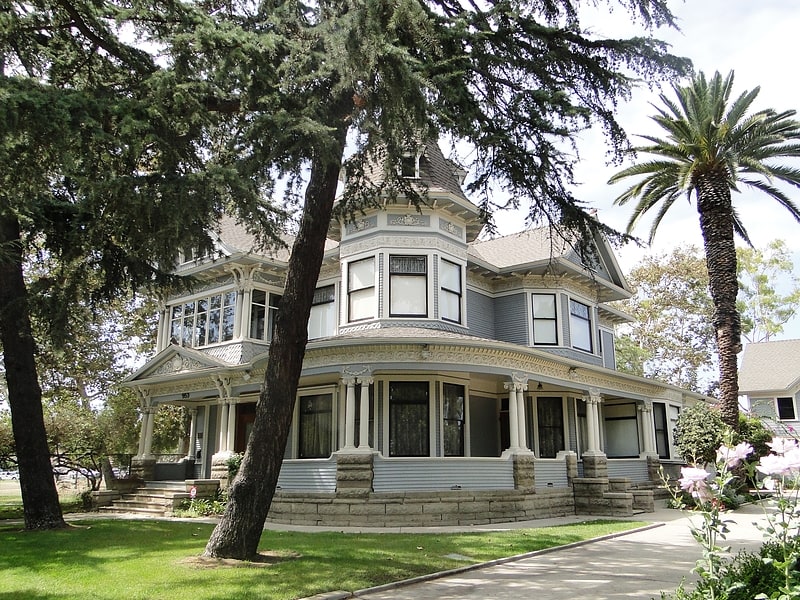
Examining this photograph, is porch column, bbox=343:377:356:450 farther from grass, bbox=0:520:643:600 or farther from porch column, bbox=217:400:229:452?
porch column, bbox=217:400:229:452

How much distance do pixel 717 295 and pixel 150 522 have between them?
17.5m

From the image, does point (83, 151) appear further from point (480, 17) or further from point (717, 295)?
point (717, 295)

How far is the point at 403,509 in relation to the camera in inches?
590

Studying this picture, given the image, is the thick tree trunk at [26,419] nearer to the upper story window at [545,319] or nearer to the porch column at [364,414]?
the porch column at [364,414]

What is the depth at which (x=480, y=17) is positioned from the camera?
9.50 meters

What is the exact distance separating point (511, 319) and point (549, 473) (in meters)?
5.26

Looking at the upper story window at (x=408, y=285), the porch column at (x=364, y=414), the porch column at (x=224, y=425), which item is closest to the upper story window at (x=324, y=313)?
the upper story window at (x=408, y=285)

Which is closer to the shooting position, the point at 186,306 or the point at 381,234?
the point at 381,234

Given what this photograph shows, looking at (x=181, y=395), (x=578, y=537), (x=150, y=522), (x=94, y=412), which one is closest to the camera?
(x=578, y=537)

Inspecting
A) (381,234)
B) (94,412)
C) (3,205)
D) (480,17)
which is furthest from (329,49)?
(94,412)

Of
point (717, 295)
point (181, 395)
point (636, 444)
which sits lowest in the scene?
point (636, 444)

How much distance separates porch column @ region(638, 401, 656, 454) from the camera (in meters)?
23.1

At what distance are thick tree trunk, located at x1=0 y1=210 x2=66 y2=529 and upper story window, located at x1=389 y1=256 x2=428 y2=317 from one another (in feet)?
28.4

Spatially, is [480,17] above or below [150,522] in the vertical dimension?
above
